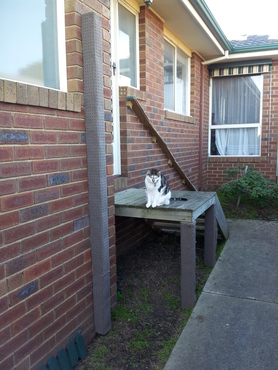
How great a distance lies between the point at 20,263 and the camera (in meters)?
1.94

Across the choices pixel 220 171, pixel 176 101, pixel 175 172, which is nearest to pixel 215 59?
pixel 176 101

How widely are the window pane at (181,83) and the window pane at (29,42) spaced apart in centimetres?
476

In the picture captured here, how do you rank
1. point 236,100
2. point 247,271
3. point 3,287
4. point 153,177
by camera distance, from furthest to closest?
1. point 236,100
2. point 247,271
3. point 153,177
4. point 3,287

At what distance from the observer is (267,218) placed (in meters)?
6.43

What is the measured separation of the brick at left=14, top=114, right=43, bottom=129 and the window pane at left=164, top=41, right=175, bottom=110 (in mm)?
4316

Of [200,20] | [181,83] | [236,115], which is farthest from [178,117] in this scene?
[236,115]

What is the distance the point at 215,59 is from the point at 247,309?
254 inches

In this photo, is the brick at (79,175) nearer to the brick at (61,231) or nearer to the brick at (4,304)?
the brick at (61,231)

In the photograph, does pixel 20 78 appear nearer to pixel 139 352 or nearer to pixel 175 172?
pixel 139 352

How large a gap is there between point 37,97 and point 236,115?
755 cm

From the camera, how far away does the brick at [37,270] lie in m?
2.00

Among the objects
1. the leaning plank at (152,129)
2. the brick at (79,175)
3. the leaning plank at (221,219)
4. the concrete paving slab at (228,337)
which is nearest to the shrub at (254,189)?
the leaning plank at (152,129)

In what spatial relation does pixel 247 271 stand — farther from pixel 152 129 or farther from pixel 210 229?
pixel 152 129

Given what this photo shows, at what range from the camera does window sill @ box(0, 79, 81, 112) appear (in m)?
1.81
